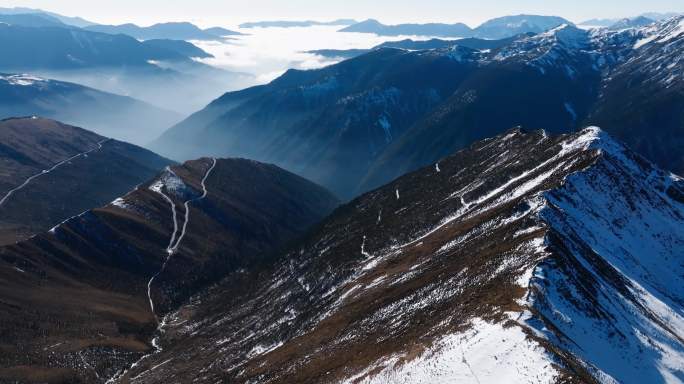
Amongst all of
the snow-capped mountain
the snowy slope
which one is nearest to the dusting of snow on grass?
the snow-capped mountain

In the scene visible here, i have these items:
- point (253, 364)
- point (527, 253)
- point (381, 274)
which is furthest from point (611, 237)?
point (253, 364)

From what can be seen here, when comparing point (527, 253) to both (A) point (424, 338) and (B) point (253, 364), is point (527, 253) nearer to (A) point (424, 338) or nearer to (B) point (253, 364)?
(A) point (424, 338)

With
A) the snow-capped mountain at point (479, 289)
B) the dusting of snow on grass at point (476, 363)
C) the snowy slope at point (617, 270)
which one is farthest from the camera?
the snowy slope at point (617, 270)

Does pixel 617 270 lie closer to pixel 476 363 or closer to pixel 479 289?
pixel 479 289

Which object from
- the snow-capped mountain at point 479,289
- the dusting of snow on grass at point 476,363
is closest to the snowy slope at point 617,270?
the snow-capped mountain at point 479,289

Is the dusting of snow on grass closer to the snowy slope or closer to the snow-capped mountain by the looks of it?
the snow-capped mountain

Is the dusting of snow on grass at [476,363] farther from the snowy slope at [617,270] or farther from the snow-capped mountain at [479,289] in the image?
the snowy slope at [617,270]

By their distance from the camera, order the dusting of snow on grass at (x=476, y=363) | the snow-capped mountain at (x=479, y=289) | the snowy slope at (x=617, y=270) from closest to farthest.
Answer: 1. the dusting of snow on grass at (x=476, y=363)
2. the snow-capped mountain at (x=479, y=289)
3. the snowy slope at (x=617, y=270)
